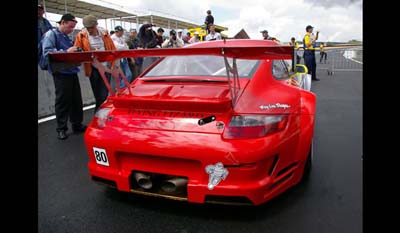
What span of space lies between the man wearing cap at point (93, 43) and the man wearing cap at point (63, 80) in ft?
0.58

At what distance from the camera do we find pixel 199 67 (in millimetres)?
2822

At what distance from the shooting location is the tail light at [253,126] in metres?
1.95

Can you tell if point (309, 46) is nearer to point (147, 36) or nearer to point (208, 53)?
point (147, 36)

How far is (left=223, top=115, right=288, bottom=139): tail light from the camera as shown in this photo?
6.41ft

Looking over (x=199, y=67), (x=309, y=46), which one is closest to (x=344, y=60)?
(x=309, y=46)

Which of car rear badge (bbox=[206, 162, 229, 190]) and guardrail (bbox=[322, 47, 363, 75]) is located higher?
guardrail (bbox=[322, 47, 363, 75])

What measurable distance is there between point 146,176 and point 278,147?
962 millimetres

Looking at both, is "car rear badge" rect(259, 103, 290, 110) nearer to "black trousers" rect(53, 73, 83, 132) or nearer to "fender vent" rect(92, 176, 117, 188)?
"fender vent" rect(92, 176, 117, 188)

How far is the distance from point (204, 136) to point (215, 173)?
0.84ft

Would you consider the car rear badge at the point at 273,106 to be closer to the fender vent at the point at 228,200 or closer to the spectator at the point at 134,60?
the fender vent at the point at 228,200

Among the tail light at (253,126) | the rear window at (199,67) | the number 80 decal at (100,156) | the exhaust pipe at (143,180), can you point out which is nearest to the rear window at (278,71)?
the rear window at (199,67)

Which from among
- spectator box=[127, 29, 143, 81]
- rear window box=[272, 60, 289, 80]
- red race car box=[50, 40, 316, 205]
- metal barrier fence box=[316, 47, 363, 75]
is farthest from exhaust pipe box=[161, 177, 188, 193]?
metal barrier fence box=[316, 47, 363, 75]

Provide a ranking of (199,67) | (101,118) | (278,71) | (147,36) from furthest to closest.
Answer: (147,36) → (278,71) → (199,67) → (101,118)

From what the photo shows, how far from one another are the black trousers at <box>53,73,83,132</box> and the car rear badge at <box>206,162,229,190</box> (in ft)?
9.86
